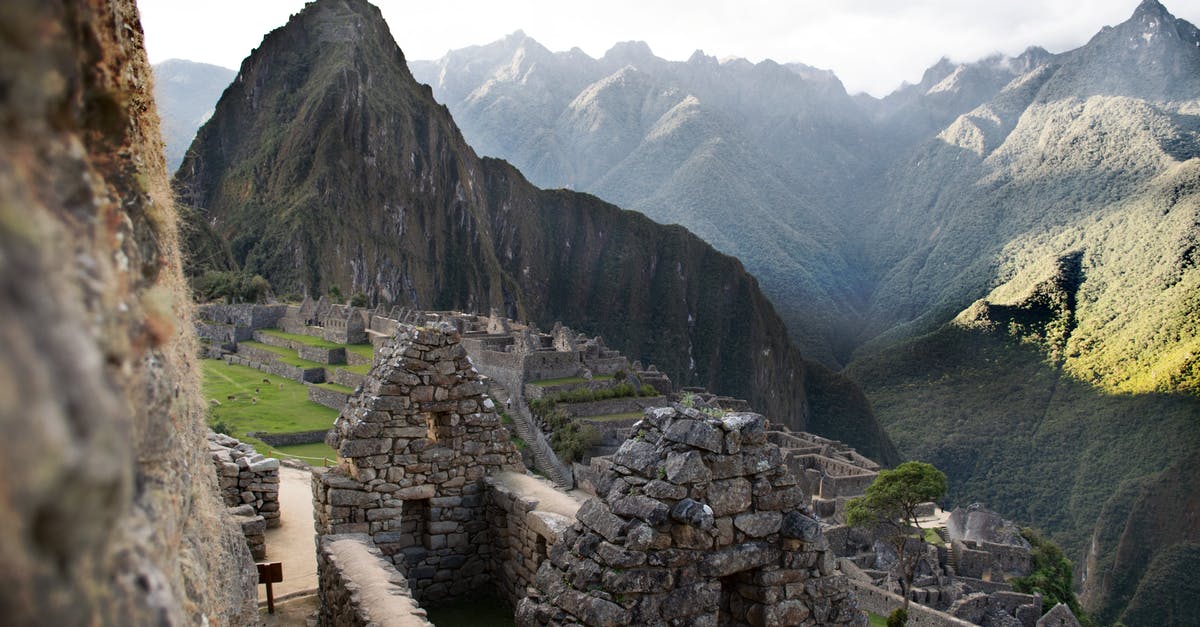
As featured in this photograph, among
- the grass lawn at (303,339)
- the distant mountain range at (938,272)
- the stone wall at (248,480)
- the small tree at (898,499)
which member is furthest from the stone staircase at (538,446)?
the distant mountain range at (938,272)

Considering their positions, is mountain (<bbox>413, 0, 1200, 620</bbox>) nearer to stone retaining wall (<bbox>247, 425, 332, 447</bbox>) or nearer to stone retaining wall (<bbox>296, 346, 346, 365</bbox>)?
stone retaining wall (<bbox>296, 346, 346, 365</bbox>)

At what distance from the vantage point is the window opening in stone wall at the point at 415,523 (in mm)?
7590

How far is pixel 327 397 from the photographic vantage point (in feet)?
113

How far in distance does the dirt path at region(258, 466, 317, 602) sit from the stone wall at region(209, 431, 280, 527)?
1.04ft

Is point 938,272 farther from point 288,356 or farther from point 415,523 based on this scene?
point 415,523

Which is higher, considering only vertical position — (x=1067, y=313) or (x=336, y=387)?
(x=336, y=387)

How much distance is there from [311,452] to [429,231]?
130 m

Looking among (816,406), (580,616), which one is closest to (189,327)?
(580,616)

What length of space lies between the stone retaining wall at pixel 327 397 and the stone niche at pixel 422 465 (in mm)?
26647

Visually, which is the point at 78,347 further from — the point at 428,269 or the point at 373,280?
the point at 428,269

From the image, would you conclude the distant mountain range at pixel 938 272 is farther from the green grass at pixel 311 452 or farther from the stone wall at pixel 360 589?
the stone wall at pixel 360 589

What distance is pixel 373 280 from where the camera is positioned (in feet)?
430

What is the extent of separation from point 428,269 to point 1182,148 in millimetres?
122194

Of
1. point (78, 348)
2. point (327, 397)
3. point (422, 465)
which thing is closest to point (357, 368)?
point (327, 397)
